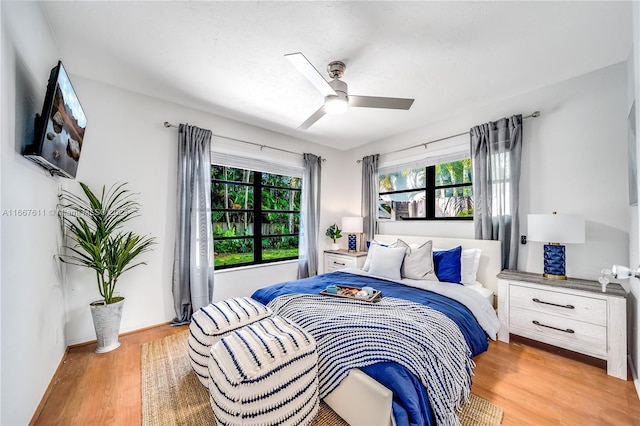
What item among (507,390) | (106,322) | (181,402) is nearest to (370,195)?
(507,390)

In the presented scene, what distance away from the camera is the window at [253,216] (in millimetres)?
3600

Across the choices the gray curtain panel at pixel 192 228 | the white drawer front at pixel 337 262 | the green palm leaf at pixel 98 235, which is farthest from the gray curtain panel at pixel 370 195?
the green palm leaf at pixel 98 235

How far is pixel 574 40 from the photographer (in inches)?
78.7

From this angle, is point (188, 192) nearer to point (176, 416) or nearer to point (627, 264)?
point (176, 416)

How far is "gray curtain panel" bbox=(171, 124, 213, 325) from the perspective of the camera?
3023 millimetres

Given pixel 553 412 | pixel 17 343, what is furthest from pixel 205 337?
pixel 553 412

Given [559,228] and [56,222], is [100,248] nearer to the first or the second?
[56,222]

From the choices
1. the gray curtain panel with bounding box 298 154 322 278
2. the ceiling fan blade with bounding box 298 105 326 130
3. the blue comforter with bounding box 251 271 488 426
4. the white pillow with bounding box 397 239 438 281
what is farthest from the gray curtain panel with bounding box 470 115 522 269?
the gray curtain panel with bounding box 298 154 322 278

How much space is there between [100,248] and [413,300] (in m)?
2.86

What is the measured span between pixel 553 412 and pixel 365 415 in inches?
51.9

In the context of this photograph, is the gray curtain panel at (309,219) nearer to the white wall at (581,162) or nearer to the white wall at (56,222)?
the white wall at (56,222)

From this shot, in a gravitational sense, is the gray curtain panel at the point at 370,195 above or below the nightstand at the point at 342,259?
above

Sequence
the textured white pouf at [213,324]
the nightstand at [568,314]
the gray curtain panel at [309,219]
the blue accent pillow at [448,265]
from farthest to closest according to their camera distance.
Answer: the gray curtain panel at [309,219] → the blue accent pillow at [448,265] → the nightstand at [568,314] → the textured white pouf at [213,324]

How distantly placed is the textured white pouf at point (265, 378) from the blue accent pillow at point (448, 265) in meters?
1.87
